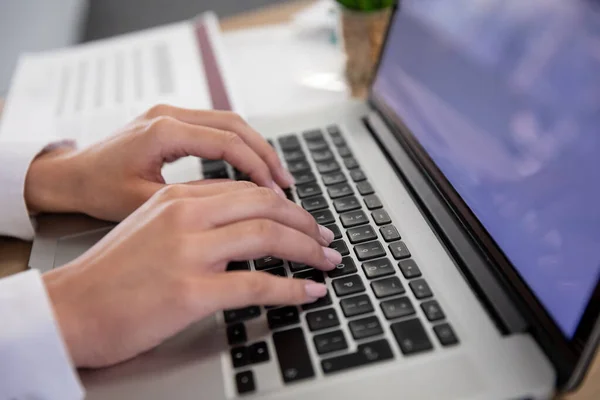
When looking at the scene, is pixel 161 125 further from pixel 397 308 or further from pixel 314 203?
pixel 397 308

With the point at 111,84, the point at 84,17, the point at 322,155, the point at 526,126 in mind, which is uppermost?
the point at 526,126

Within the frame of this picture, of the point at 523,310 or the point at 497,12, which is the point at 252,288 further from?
the point at 497,12

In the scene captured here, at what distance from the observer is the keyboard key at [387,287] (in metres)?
0.44

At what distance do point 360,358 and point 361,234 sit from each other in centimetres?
14

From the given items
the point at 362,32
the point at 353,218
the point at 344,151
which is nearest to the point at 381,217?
the point at 353,218

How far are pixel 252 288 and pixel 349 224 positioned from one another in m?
0.14

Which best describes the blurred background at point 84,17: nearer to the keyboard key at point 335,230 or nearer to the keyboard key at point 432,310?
the keyboard key at point 335,230

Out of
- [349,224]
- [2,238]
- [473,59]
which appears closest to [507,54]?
[473,59]

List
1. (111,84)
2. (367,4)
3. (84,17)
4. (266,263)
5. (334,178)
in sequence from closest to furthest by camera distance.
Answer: (266,263) → (334,178) → (367,4) → (111,84) → (84,17)

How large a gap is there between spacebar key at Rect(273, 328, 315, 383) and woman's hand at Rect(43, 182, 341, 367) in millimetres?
24

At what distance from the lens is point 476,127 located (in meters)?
0.51

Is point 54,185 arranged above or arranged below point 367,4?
below

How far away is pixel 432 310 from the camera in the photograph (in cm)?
42

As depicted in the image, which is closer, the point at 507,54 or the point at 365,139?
the point at 507,54
